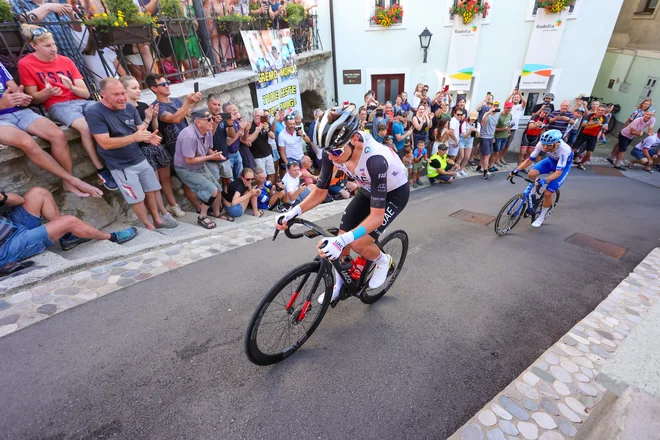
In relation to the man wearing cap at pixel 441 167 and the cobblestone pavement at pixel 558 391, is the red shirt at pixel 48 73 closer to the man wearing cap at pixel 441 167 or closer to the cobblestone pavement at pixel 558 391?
the cobblestone pavement at pixel 558 391

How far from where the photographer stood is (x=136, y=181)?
15.5 ft

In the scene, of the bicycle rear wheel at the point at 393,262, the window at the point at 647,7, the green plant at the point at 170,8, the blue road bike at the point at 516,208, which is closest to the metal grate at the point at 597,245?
the blue road bike at the point at 516,208

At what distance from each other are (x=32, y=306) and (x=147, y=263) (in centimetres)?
114

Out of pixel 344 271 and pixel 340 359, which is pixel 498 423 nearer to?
pixel 340 359

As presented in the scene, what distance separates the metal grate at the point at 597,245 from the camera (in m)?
5.25

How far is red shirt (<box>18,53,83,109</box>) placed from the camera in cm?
417

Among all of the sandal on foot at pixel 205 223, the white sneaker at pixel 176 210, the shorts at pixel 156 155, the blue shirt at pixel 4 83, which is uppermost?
the blue shirt at pixel 4 83

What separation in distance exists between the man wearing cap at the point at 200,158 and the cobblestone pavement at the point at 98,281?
3.19 feet

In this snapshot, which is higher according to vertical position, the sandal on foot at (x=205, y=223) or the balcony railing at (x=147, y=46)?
the balcony railing at (x=147, y=46)

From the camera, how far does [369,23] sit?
13633mm

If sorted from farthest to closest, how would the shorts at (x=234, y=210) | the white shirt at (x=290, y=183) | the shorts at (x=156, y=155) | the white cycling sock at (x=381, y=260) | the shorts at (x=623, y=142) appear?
the shorts at (x=623, y=142), the white shirt at (x=290, y=183), the shorts at (x=234, y=210), the shorts at (x=156, y=155), the white cycling sock at (x=381, y=260)

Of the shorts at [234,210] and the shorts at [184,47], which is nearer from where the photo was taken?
the shorts at [234,210]

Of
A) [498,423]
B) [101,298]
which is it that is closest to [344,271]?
[498,423]

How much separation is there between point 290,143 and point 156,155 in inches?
133
